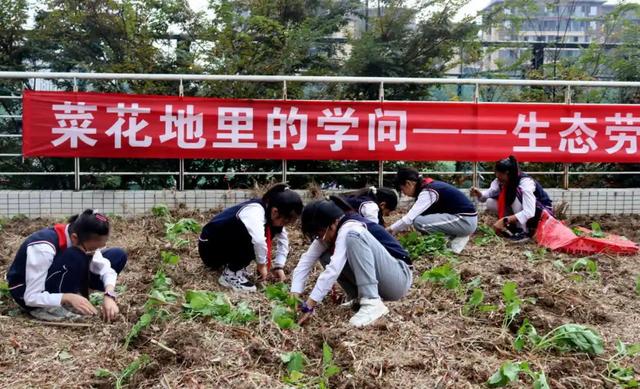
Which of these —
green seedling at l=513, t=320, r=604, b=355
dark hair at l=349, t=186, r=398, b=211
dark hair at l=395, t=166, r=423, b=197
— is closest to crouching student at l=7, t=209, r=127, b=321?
dark hair at l=349, t=186, r=398, b=211

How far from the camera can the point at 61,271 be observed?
3754 millimetres

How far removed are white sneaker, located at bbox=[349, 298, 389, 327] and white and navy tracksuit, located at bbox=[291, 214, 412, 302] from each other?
38 millimetres

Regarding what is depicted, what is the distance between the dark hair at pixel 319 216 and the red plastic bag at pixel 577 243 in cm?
313

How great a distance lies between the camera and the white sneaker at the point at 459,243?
6.08 meters

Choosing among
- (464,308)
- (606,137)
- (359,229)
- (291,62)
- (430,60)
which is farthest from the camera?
(430,60)

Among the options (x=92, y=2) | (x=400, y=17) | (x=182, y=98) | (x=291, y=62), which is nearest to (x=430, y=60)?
(x=400, y=17)

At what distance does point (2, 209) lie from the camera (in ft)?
24.3

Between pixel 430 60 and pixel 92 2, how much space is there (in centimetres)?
486

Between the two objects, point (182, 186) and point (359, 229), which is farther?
point (182, 186)

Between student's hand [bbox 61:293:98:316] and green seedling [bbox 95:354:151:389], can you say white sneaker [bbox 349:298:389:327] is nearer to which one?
green seedling [bbox 95:354:151:389]

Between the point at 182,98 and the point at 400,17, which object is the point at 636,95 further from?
the point at 182,98

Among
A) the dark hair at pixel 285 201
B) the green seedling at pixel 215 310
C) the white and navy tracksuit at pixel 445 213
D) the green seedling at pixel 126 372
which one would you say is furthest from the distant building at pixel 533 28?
the green seedling at pixel 126 372

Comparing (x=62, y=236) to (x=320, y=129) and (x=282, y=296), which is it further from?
(x=320, y=129)

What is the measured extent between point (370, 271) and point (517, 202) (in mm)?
Answer: 3276
